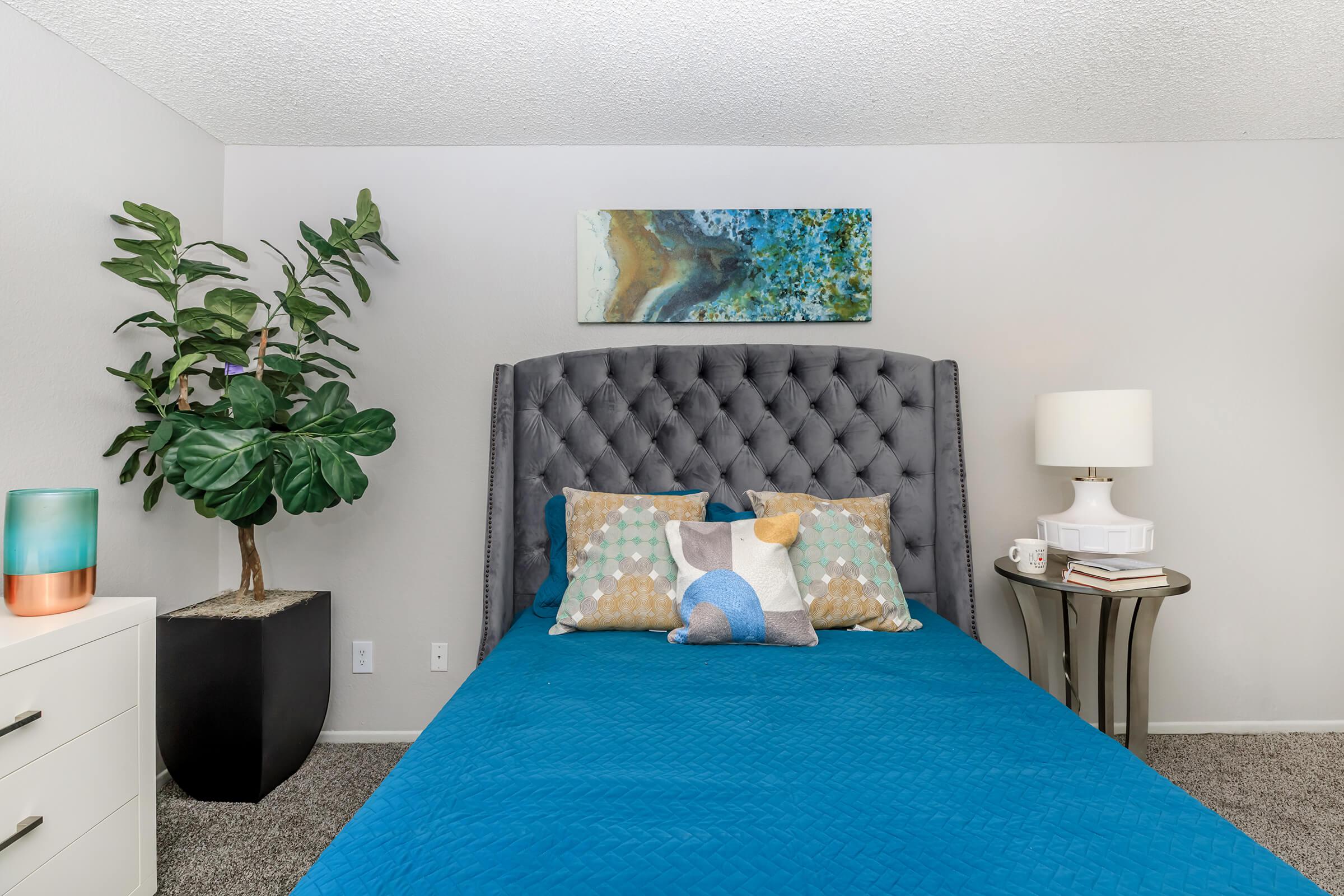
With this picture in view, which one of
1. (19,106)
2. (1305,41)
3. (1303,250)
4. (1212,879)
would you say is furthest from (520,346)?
(1303,250)

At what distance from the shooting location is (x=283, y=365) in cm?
210

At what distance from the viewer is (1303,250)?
2490 millimetres

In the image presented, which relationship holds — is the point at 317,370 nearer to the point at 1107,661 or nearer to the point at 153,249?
the point at 153,249

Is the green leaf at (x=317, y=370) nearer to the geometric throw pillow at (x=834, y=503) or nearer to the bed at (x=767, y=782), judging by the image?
the bed at (x=767, y=782)

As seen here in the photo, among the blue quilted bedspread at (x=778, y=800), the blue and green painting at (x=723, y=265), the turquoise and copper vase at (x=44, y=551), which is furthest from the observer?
the blue and green painting at (x=723, y=265)

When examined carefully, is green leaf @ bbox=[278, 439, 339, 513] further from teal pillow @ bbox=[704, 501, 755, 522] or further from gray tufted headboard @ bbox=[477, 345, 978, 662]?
teal pillow @ bbox=[704, 501, 755, 522]

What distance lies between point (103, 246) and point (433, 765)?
1.89 metres

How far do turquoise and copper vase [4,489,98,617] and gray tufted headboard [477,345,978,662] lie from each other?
3.73 ft

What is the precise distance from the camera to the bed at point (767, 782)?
84cm

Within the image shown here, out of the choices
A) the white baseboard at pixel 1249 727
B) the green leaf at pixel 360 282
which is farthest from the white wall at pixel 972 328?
the green leaf at pixel 360 282

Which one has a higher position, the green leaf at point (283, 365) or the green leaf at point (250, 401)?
the green leaf at point (283, 365)

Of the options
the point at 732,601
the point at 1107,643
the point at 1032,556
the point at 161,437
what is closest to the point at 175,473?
the point at 161,437

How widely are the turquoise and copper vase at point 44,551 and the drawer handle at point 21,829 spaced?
0.40 metres

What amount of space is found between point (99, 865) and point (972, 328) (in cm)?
289
